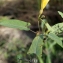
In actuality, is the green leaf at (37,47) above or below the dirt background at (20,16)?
above

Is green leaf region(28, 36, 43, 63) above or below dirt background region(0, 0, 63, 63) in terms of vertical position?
above

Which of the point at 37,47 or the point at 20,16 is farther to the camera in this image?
the point at 20,16

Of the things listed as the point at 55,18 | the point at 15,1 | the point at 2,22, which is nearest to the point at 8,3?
the point at 15,1

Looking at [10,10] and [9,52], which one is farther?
[10,10]

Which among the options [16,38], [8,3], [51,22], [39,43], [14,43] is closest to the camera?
[39,43]

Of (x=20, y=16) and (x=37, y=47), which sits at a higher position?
(x=37, y=47)

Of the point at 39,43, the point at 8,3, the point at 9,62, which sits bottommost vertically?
the point at 9,62

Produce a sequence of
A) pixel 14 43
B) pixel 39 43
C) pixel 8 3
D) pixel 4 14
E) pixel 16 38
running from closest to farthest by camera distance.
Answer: pixel 39 43 → pixel 14 43 → pixel 16 38 → pixel 4 14 → pixel 8 3

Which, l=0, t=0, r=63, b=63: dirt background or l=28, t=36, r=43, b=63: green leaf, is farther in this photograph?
l=0, t=0, r=63, b=63: dirt background

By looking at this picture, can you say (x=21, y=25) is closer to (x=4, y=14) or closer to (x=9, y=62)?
(x=9, y=62)

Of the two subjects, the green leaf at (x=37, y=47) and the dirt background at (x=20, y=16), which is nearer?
the green leaf at (x=37, y=47)

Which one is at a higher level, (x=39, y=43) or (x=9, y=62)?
(x=39, y=43)
